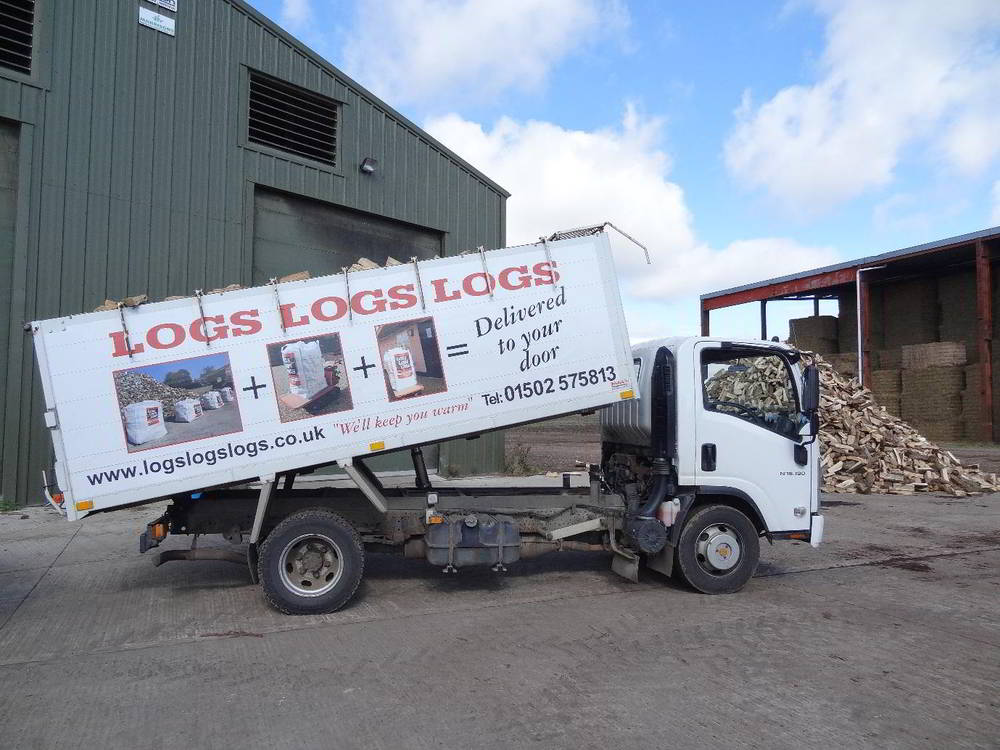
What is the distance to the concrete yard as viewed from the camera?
387cm

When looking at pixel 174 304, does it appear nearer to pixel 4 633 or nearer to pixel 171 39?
pixel 4 633

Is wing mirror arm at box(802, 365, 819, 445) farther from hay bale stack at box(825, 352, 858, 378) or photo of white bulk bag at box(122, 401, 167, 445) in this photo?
hay bale stack at box(825, 352, 858, 378)

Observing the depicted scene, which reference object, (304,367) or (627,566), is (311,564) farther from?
(627,566)

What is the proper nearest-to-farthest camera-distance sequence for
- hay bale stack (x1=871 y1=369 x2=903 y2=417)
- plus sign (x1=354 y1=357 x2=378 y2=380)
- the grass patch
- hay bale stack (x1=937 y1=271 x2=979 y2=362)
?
plus sign (x1=354 y1=357 x2=378 y2=380), the grass patch, hay bale stack (x1=937 y1=271 x2=979 y2=362), hay bale stack (x1=871 y1=369 x2=903 y2=417)

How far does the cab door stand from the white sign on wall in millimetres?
11154

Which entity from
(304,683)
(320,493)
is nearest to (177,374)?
(320,493)

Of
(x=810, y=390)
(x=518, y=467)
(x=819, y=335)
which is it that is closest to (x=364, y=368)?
(x=810, y=390)

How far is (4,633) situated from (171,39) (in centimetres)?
1062

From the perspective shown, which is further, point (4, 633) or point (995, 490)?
point (995, 490)

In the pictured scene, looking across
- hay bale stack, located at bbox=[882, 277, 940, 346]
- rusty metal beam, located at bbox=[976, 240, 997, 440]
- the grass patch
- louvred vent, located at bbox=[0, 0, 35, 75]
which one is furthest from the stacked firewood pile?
louvred vent, located at bbox=[0, 0, 35, 75]

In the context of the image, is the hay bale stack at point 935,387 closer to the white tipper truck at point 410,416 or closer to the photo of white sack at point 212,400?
the white tipper truck at point 410,416

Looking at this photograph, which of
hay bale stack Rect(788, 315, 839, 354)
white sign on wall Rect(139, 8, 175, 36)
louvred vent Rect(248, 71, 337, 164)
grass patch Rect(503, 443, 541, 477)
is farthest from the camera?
hay bale stack Rect(788, 315, 839, 354)

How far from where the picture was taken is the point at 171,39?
12.4 meters

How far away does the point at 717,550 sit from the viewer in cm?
669
